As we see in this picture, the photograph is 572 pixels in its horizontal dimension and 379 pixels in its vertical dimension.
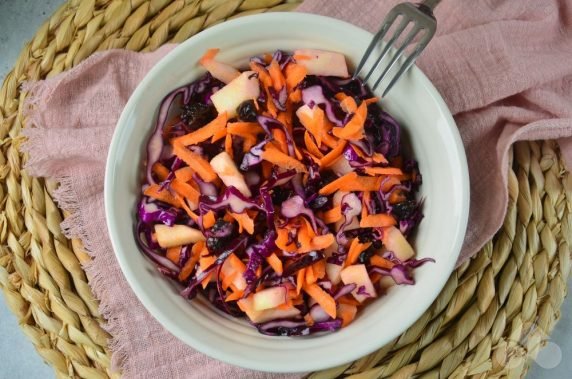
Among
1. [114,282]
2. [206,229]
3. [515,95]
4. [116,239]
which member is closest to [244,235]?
[206,229]

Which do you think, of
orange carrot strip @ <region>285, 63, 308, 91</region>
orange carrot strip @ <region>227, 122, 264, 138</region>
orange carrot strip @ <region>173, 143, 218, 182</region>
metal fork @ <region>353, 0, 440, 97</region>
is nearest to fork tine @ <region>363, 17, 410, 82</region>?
metal fork @ <region>353, 0, 440, 97</region>

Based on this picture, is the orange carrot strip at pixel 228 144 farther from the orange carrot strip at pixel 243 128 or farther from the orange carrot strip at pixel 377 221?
the orange carrot strip at pixel 377 221

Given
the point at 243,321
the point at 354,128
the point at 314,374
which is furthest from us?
the point at 314,374

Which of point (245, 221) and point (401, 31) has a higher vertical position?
point (401, 31)

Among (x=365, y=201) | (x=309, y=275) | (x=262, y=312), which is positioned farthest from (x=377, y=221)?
(x=262, y=312)

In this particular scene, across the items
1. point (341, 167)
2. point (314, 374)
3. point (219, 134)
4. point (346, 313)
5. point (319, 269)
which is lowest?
point (314, 374)

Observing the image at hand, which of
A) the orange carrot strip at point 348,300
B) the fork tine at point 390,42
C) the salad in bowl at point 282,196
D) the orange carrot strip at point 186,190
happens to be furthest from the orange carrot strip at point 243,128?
the orange carrot strip at point 348,300

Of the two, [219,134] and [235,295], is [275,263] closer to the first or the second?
[235,295]
